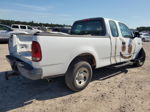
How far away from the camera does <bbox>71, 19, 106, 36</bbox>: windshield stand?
4.85 metres

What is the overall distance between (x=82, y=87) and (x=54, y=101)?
2.95 ft

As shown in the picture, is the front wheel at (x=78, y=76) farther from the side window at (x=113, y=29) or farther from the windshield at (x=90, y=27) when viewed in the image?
the side window at (x=113, y=29)

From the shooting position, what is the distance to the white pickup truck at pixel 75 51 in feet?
10.1

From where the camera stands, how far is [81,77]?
13.3 ft

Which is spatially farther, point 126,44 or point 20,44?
point 126,44

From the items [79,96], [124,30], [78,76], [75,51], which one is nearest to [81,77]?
[78,76]

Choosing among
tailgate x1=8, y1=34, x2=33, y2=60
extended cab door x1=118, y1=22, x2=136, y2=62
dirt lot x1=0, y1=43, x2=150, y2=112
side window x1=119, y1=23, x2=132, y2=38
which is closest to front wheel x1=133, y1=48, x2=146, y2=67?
extended cab door x1=118, y1=22, x2=136, y2=62

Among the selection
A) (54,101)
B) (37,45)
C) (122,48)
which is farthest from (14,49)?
(122,48)

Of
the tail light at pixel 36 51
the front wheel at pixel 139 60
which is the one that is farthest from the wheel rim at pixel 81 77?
the front wheel at pixel 139 60

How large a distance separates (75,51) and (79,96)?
1.15 meters

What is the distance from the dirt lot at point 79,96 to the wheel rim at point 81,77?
0.24 meters

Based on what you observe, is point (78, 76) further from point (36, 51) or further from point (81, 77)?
point (36, 51)

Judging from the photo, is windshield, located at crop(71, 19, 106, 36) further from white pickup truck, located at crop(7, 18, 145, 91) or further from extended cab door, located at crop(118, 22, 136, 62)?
extended cab door, located at crop(118, 22, 136, 62)

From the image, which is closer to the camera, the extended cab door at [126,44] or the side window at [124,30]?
the extended cab door at [126,44]
